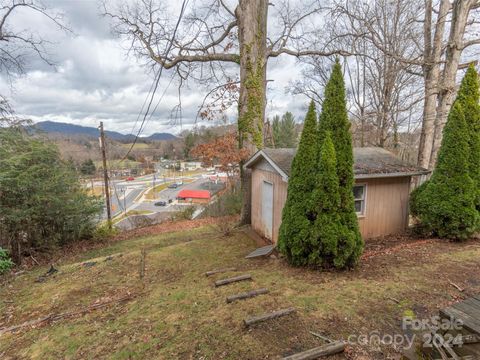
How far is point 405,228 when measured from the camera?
789cm

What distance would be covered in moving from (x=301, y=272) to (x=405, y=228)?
16.4 feet

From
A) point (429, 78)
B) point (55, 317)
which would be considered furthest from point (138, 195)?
point (429, 78)

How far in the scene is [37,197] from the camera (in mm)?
7969

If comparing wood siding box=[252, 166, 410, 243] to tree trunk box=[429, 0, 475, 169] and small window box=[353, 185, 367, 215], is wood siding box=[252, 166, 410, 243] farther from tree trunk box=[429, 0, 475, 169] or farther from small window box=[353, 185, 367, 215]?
tree trunk box=[429, 0, 475, 169]

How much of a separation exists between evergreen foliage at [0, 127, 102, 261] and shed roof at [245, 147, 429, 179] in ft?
23.0

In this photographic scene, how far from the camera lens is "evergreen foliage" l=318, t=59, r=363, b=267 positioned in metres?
4.93

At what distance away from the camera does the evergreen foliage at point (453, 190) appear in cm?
620

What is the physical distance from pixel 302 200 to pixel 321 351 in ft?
9.85

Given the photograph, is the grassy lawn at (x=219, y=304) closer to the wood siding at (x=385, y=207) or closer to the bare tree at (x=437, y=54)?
the wood siding at (x=385, y=207)

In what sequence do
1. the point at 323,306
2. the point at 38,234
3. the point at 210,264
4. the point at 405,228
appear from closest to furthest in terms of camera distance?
the point at 323,306 < the point at 210,264 < the point at 405,228 < the point at 38,234

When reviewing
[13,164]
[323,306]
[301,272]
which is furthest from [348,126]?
[13,164]

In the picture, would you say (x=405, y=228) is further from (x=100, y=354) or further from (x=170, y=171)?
(x=170, y=171)

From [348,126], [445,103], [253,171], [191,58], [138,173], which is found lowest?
[138,173]

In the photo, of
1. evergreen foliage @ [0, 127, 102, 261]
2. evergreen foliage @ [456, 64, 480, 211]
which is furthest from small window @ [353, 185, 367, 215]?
evergreen foliage @ [0, 127, 102, 261]
